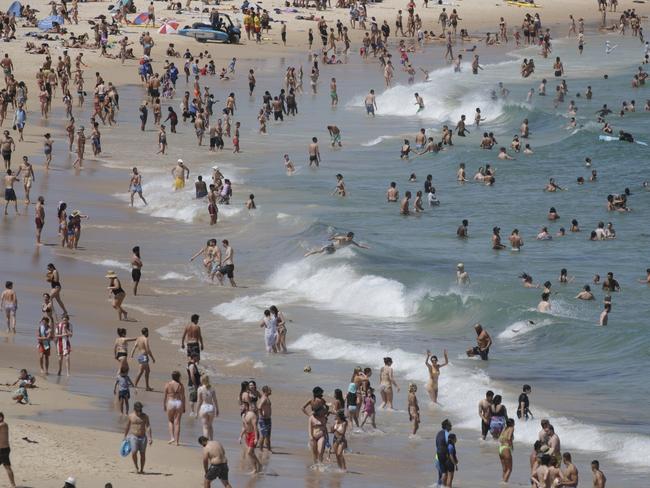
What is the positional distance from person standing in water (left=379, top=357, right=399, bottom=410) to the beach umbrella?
4443cm

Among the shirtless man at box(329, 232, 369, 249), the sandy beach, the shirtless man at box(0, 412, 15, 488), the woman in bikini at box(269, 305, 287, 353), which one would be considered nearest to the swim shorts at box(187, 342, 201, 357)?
the sandy beach

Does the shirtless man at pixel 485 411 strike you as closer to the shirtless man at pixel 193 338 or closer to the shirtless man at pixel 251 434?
the shirtless man at pixel 251 434

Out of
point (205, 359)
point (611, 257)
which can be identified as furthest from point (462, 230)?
point (205, 359)

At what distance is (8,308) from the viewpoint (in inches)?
925

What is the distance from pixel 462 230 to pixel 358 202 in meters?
4.30

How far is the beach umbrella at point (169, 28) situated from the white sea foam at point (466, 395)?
40415 mm

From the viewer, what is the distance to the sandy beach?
17578 millimetres

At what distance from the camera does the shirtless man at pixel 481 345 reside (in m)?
23.9

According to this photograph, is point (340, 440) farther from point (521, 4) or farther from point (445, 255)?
point (521, 4)

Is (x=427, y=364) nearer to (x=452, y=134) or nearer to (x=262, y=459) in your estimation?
(x=262, y=459)

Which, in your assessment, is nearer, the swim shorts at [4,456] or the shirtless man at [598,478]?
the swim shorts at [4,456]

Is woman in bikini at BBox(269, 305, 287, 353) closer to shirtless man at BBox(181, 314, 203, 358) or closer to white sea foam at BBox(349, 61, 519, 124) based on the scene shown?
shirtless man at BBox(181, 314, 203, 358)

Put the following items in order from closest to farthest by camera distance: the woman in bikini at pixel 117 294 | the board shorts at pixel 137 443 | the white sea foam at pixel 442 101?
the board shorts at pixel 137 443 → the woman in bikini at pixel 117 294 → the white sea foam at pixel 442 101

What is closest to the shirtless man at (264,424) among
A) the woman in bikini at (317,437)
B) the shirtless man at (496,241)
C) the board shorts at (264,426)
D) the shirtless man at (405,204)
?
the board shorts at (264,426)
